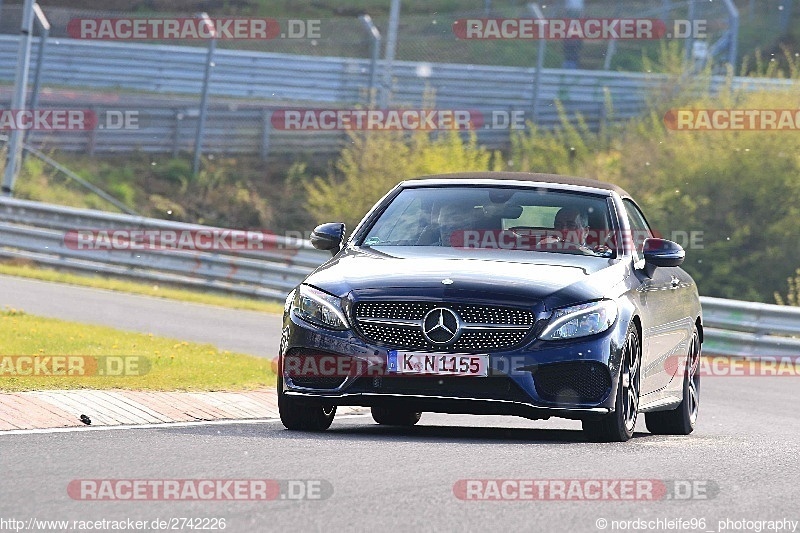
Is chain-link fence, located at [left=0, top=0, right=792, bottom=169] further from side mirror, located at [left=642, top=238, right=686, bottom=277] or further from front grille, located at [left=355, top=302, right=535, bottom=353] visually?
front grille, located at [left=355, top=302, right=535, bottom=353]

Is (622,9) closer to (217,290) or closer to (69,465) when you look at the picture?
(217,290)

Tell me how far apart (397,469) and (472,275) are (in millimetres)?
1814

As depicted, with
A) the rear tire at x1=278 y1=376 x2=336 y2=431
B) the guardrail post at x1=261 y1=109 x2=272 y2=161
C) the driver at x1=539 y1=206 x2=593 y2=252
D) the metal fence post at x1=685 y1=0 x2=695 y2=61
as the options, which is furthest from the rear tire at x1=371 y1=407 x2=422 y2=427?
the guardrail post at x1=261 y1=109 x2=272 y2=161

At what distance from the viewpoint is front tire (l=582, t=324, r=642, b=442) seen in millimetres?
10102

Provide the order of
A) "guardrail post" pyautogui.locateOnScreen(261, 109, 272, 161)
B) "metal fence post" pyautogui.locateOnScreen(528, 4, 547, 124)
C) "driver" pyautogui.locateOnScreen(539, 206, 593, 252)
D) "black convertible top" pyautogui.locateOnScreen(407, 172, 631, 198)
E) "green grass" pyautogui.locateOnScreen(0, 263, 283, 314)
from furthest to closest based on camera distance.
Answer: "guardrail post" pyautogui.locateOnScreen(261, 109, 272, 161)
"metal fence post" pyautogui.locateOnScreen(528, 4, 547, 124)
"green grass" pyautogui.locateOnScreen(0, 263, 283, 314)
"black convertible top" pyautogui.locateOnScreen(407, 172, 631, 198)
"driver" pyautogui.locateOnScreen(539, 206, 593, 252)

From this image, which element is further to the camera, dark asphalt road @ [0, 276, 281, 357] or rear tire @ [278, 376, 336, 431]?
dark asphalt road @ [0, 276, 281, 357]

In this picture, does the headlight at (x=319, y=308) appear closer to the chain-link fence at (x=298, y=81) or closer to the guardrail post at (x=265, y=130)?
the chain-link fence at (x=298, y=81)

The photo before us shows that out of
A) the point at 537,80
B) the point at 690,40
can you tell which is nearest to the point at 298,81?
the point at 537,80

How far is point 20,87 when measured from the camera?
29.7 metres

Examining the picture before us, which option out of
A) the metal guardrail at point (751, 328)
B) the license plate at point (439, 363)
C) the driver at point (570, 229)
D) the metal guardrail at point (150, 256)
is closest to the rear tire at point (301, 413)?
the license plate at point (439, 363)

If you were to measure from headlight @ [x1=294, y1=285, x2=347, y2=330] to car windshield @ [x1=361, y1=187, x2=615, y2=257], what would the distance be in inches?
38.8

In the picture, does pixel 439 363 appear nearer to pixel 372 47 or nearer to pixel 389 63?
pixel 372 47

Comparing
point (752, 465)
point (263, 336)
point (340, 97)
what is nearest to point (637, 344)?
point (752, 465)

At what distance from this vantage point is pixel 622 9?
35906mm
